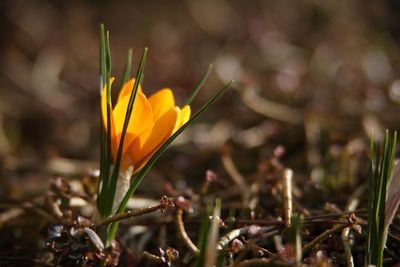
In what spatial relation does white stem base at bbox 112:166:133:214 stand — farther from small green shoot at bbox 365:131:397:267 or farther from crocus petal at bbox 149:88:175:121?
small green shoot at bbox 365:131:397:267

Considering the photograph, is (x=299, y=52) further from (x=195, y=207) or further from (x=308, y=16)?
(x=195, y=207)

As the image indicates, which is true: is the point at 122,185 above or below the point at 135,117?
below

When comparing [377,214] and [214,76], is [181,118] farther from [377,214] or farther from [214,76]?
[214,76]

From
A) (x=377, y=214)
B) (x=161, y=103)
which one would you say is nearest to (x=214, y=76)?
(x=161, y=103)

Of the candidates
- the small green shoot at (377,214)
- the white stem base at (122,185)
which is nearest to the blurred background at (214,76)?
the small green shoot at (377,214)

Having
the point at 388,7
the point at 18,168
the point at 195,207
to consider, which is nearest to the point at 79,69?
the point at 18,168

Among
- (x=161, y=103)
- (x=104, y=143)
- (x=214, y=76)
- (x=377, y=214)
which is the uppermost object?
(x=214, y=76)
